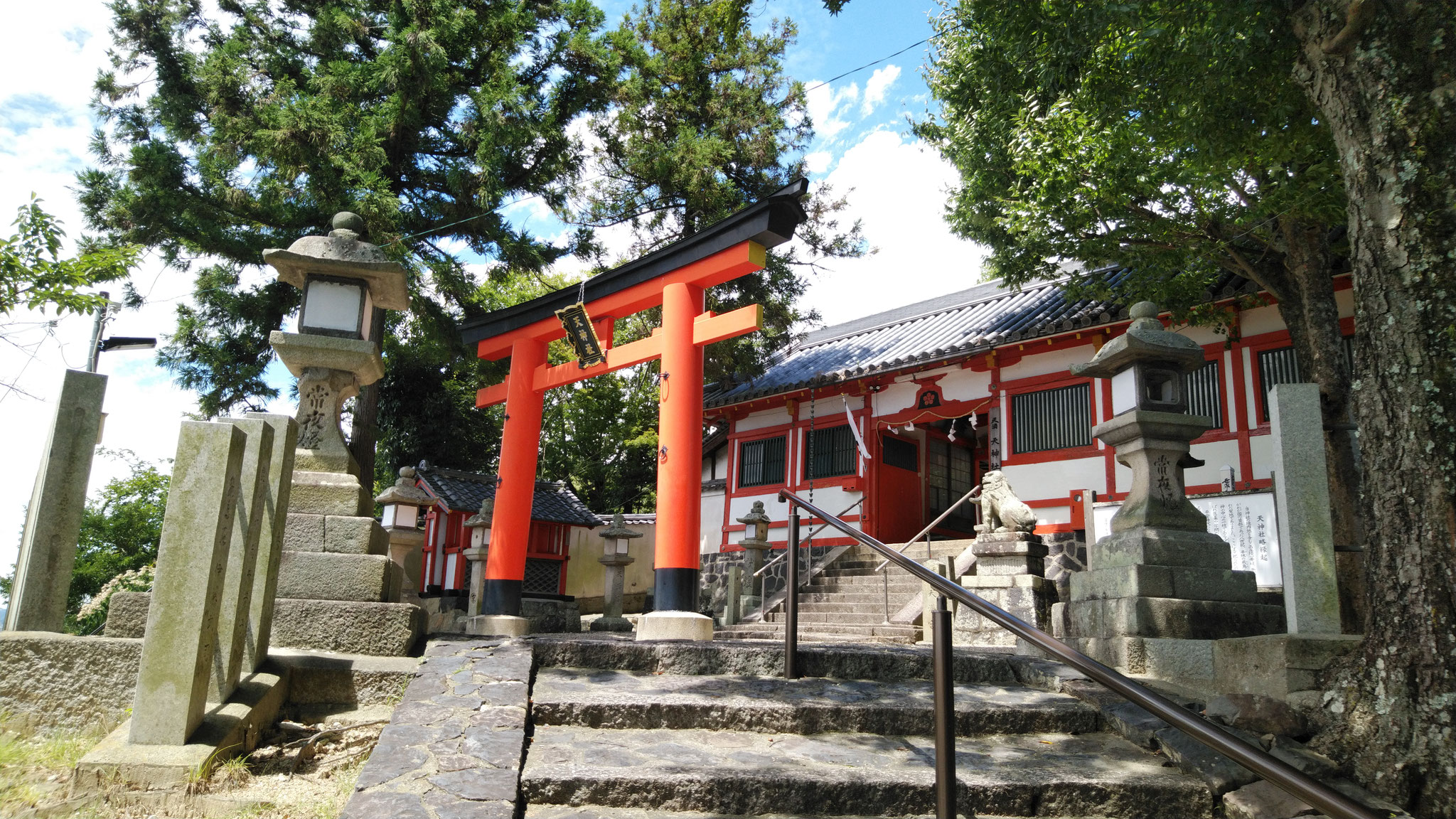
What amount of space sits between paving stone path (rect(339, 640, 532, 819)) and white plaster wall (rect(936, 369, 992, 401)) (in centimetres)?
1159

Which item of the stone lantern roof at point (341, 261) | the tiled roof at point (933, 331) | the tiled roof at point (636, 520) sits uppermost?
the tiled roof at point (933, 331)

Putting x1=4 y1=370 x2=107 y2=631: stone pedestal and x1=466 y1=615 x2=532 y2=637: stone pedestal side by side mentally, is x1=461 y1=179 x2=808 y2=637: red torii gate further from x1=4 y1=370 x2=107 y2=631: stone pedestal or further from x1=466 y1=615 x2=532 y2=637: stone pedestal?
x1=4 y1=370 x2=107 y2=631: stone pedestal

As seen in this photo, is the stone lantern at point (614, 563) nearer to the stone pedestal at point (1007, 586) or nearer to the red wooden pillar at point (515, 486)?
A: the red wooden pillar at point (515, 486)

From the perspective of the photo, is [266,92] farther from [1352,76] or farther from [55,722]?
[1352,76]

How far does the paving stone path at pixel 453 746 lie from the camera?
276cm

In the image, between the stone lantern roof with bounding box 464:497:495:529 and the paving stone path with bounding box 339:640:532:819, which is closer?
the paving stone path with bounding box 339:640:532:819

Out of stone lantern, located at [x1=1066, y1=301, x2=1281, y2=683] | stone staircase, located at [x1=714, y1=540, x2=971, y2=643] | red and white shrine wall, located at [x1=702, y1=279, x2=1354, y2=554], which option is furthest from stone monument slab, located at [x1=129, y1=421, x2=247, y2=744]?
red and white shrine wall, located at [x1=702, y1=279, x2=1354, y2=554]

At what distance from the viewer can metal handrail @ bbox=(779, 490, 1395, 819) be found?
169 cm

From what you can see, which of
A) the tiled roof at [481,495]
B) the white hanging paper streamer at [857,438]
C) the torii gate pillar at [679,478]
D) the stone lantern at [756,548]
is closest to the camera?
the torii gate pillar at [679,478]

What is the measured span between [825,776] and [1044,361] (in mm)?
11751

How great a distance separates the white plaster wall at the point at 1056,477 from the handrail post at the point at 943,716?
10.9m

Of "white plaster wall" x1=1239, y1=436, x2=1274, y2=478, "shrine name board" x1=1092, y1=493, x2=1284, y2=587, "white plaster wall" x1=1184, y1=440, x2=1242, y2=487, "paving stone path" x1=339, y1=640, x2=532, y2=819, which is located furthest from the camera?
"white plaster wall" x1=1184, y1=440, x2=1242, y2=487

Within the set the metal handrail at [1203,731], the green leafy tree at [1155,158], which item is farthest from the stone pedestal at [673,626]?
the green leafy tree at [1155,158]

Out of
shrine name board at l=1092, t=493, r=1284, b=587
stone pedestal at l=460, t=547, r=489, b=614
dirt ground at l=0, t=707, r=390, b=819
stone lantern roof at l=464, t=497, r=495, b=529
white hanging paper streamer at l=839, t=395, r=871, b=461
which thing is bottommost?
dirt ground at l=0, t=707, r=390, b=819
